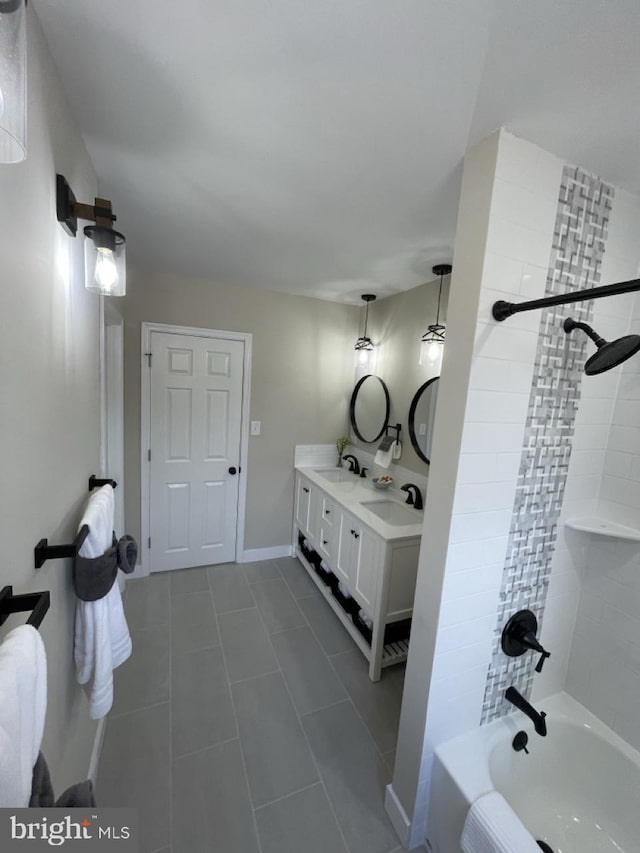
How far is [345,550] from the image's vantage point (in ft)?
7.55

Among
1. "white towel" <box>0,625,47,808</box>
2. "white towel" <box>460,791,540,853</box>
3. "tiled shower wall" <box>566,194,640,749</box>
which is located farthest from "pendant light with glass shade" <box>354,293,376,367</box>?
"white towel" <box>0,625,47,808</box>

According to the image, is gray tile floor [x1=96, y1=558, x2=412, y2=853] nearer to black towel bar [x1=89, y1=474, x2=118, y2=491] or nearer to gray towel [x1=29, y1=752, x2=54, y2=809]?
gray towel [x1=29, y1=752, x2=54, y2=809]

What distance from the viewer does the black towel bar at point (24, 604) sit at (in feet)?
1.99

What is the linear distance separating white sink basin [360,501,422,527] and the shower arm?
1.49 meters

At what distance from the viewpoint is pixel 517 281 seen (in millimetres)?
1079

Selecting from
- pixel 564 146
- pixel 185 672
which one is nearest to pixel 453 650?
pixel 185 672

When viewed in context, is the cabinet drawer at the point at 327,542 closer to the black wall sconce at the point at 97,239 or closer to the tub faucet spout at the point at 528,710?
the tub faucet spout at the point at 528,710

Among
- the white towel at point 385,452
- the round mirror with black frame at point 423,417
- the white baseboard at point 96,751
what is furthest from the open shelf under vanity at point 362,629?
the white baseboard at point 96,751

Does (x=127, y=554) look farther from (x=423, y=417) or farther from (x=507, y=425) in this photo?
(x=423, y=417)

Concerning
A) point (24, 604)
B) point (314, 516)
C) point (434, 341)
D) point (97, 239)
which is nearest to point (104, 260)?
point (97, 239)

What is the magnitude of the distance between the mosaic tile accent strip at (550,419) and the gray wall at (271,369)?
2073 millimetres

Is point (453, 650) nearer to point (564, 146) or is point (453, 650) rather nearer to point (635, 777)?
point (635, 777)

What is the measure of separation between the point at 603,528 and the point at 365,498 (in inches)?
55.5

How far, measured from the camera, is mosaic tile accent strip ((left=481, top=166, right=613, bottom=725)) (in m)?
1.14
